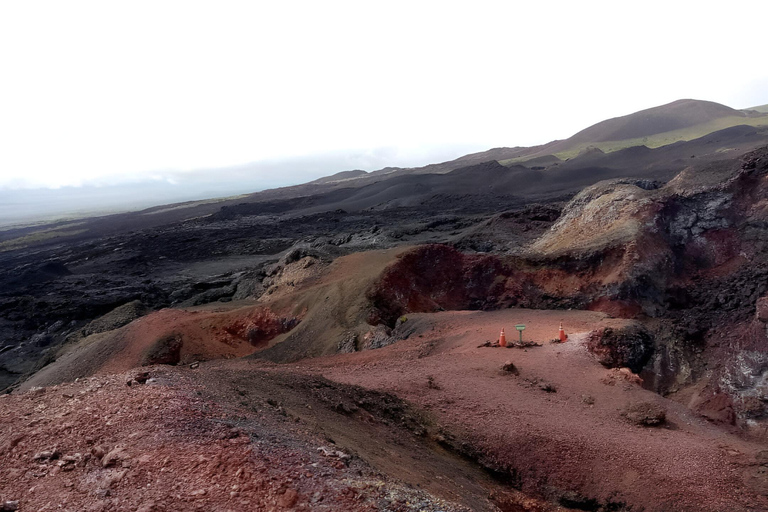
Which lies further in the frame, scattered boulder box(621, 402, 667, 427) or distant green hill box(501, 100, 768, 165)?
distant green hill box(501, 100, 768, 165)

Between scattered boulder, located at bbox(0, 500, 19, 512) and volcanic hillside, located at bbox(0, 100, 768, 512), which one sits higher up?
scattered boulder, located at bbox(0, 500, 19, 512)

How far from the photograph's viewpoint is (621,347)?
39.6 feet

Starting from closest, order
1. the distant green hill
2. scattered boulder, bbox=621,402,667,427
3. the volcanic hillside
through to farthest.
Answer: the volcanic hillside
scattered boulder, bbox=621,402,667,427
the distant green hill

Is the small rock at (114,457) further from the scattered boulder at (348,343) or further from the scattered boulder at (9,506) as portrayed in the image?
the scattered boulder at (348,343)

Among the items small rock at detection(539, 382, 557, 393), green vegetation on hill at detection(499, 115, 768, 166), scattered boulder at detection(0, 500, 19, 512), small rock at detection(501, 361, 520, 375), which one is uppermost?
green vegetation on hill at detection(499, 115, 768, 166)

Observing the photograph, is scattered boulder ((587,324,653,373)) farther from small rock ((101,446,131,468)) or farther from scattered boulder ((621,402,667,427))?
small rock ((101,446,131,468))

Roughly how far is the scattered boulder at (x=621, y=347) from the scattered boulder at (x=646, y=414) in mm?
2332

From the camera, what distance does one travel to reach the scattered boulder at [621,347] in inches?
466

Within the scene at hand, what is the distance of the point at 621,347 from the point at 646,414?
336 centimetres

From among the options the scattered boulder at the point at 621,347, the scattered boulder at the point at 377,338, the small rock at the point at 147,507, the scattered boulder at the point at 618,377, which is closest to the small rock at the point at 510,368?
the scattered boulder at the point at 618,377

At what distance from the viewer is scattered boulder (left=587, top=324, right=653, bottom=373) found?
38.9ft

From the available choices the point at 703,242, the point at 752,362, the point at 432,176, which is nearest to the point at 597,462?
the point at 752,362

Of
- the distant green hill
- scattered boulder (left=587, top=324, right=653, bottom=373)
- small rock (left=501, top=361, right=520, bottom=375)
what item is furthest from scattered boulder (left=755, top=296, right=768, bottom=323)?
the distant green hill

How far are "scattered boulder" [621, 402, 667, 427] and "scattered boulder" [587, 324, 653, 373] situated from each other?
233cm
